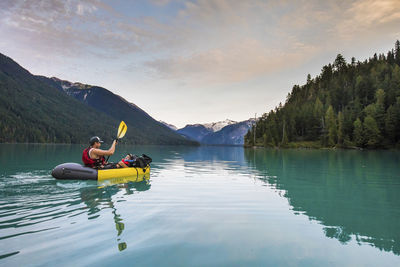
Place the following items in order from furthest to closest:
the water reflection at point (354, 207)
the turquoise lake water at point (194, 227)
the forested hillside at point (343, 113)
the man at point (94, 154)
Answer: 1. the forested hillside at point (343, 113)
2. the man at point (94, 154)
3. the water reflection at point (354, 207)
4. the turquoise lake water at point (194, 227)

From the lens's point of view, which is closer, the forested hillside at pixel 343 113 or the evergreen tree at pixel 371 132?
the evergreen tree at pixel 371 132

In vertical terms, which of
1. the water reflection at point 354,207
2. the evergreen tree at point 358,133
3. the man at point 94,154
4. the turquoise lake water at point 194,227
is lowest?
the water reflection at point 354,207

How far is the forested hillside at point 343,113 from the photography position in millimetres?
80625

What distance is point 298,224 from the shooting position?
7945mm

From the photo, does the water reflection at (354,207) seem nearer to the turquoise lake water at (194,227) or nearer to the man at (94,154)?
the turquoise lake water at (194,227)

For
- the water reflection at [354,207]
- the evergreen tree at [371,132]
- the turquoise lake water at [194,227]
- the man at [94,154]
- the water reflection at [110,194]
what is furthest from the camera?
the evergreen tree at [371,132]

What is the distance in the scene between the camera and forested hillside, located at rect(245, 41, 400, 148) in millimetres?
80625

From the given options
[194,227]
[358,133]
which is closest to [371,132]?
[358,133]

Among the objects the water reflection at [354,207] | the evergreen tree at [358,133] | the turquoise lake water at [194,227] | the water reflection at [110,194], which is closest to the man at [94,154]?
the water reflection at [110,194]

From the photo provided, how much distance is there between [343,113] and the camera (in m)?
99.3

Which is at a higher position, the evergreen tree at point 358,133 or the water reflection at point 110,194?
the evergreen tree at point 358,133

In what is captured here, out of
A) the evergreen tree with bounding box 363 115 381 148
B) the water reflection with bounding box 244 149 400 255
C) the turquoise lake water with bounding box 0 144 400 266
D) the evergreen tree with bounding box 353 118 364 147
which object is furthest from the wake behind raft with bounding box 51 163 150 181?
the evergreen tree with bounding box 353 118 364 147

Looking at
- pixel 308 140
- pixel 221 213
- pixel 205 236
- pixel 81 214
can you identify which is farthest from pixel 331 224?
pixel 308 140

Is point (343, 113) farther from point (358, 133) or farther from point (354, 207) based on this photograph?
point (354, 207)
